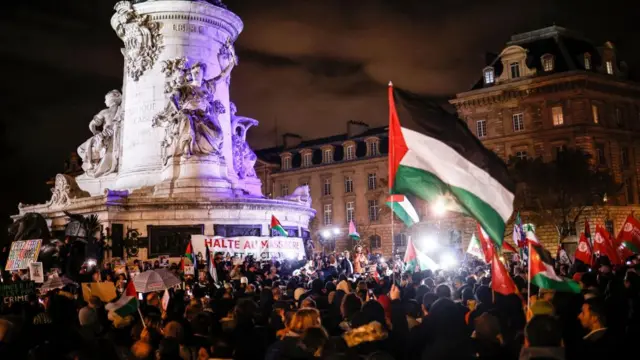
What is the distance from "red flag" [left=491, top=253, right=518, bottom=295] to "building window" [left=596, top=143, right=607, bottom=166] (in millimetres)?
52358

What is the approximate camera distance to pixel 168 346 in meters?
6.64

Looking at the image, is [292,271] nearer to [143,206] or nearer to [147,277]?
[143,206]

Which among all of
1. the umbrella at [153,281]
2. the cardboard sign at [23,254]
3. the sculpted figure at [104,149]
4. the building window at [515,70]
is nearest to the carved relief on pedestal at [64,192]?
the sculpted figure at [104,149]

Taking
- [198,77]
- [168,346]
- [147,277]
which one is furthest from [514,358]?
[198,77]

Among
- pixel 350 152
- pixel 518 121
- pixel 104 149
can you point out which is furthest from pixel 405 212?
pixel 350 152

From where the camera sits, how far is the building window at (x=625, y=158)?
58.7m

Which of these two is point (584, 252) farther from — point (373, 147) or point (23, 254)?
point (373, 147)

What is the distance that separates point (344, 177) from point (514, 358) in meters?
67.6

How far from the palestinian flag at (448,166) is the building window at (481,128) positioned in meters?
54.4

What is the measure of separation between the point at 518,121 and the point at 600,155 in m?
7.39

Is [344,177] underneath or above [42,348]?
above

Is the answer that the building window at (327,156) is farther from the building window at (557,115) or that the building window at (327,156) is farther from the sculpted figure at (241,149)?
the sculpted figure at (241,149)

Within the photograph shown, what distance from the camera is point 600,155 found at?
187ft

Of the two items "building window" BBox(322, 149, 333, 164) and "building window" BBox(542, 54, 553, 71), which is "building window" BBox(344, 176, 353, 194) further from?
"building window" BBox(542, 54, 553, 71)
